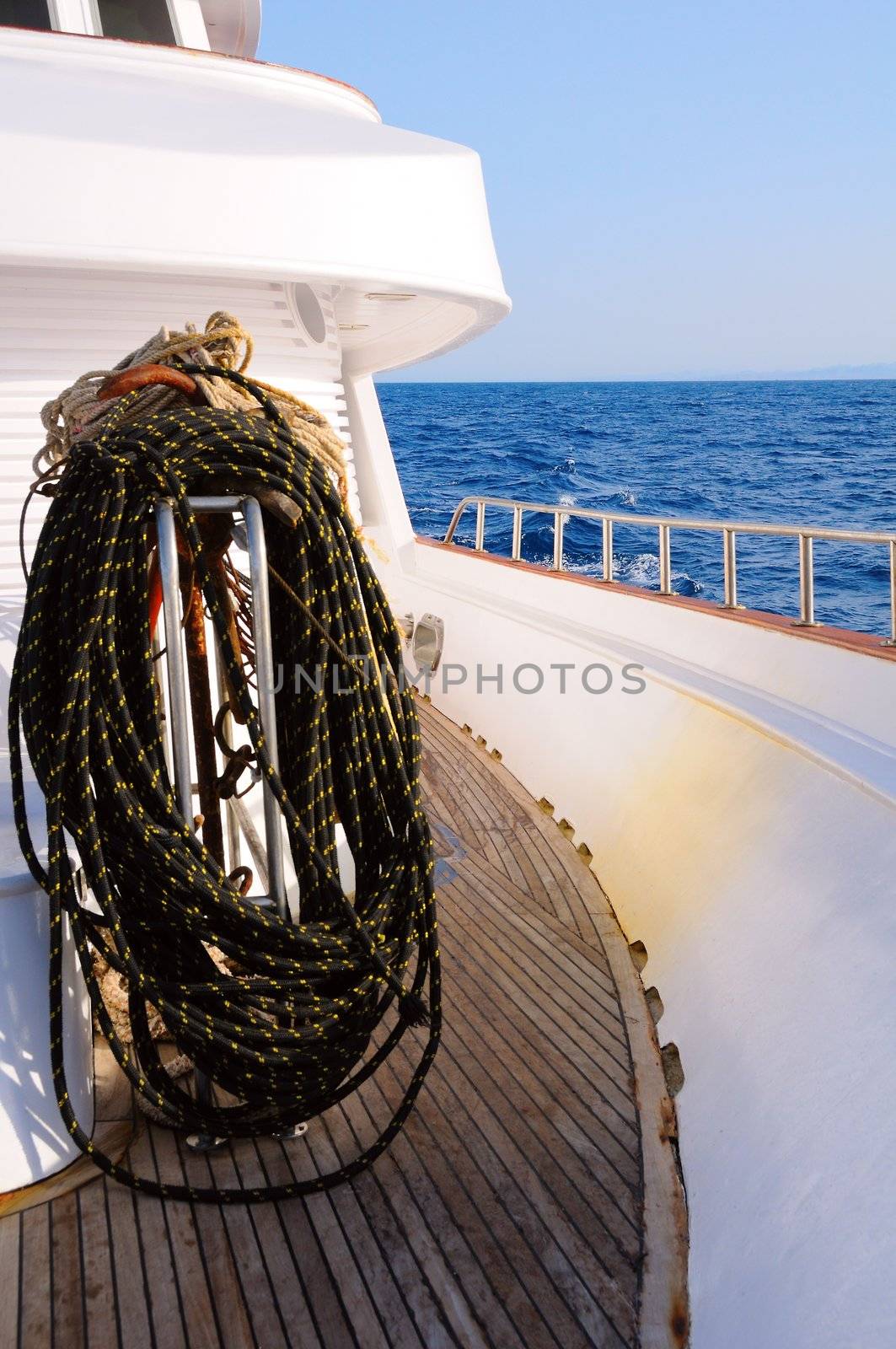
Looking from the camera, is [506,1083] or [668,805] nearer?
[506,1083]

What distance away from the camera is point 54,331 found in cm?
350

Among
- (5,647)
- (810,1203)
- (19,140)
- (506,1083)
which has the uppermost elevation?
(19,140)

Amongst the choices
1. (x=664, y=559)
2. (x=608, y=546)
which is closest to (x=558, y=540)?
(x=608, y=546)

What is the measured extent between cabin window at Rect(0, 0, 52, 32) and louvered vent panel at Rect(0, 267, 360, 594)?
1.64m

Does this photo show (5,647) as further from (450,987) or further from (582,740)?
(582,740)

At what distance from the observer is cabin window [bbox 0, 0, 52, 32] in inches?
172

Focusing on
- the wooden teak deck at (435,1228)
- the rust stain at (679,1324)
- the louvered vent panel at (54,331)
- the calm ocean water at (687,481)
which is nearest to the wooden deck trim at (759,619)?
the wooden teak deck at (435,1228)

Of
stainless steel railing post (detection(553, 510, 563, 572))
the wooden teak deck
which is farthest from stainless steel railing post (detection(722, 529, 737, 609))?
the wooden teak deck

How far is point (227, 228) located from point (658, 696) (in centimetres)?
A: 205

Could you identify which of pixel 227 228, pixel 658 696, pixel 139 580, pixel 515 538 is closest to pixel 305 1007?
pixel 139 580

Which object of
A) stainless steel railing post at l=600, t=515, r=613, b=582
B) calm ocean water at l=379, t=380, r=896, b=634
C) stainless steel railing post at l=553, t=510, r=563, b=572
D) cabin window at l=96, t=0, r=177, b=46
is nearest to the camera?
cabin window at l=96, t=0, r=177, b=46

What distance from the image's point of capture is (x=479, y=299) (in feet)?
12.9

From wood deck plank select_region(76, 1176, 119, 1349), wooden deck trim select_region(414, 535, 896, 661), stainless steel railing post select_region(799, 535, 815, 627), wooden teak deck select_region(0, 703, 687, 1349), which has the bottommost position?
wooden teak deck select_region(0, 703, 687, 1349)

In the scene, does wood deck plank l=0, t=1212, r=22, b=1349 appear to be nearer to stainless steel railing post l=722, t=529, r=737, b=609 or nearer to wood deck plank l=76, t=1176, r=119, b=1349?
wood deck plank l=76, t=1176, r=119, b=1349
